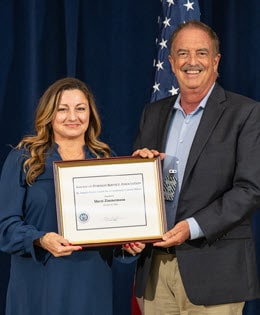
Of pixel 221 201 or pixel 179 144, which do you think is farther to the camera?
pixel 179 144

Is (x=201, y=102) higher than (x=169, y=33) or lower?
lower

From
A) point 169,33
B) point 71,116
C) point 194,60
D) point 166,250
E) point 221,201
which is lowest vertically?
point 166,250

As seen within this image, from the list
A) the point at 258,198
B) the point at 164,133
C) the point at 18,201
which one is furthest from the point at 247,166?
the point at 18,201

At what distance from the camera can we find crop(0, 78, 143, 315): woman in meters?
2.70

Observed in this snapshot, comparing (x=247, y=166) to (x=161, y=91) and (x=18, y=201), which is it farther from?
(x=161, y=91)

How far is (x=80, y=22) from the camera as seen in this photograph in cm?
425

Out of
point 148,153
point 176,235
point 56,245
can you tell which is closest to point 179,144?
point 148,153

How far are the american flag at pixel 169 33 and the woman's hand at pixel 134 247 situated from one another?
1188 millimetres

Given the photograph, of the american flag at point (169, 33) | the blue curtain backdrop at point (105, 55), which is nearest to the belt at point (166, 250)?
the american flag at point (169, 33)

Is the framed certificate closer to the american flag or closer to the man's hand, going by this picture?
the man's hand

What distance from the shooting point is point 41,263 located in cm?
272

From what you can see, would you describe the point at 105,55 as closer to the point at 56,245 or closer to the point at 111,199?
the point at 111,199

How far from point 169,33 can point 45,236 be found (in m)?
1.61

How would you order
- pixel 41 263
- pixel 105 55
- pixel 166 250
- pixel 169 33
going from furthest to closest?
pixel 105 55 < pixel 169 33 < pixel 166 250 < pixel 41 263
